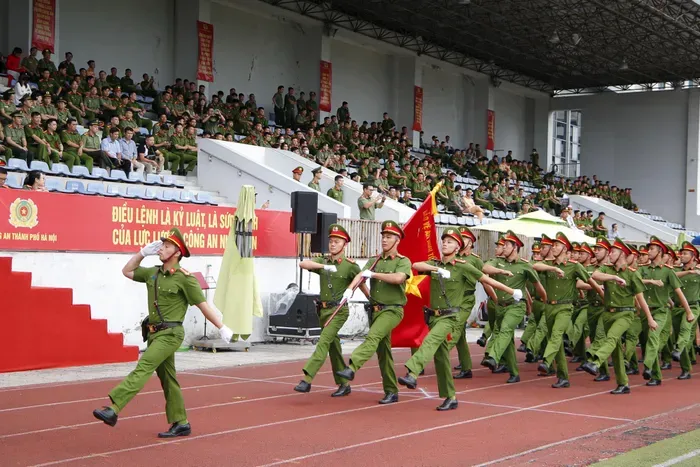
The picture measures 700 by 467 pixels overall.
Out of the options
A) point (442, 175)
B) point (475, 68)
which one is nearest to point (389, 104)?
point (475, 68)

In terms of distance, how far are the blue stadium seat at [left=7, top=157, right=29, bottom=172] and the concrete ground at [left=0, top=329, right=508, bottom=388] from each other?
14.7 ft

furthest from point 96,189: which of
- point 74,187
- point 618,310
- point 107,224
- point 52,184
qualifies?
point 618,310

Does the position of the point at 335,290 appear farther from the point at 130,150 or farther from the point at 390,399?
the point at 130,150

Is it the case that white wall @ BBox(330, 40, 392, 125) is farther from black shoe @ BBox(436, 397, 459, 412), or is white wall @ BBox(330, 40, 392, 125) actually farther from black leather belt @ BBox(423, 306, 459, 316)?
black shoe @ BBox(436, 397, 459, 412)

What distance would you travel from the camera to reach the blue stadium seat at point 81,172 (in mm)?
18250

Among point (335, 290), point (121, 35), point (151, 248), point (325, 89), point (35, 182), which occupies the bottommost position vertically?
point (335, 290)

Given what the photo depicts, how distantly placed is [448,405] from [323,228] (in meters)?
7.45

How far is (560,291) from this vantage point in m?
12.8

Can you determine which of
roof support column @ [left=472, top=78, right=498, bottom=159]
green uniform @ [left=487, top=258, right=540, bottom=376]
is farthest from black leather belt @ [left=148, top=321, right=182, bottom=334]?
roof support column @ [left=472, top=78, right=498, bottom=159]

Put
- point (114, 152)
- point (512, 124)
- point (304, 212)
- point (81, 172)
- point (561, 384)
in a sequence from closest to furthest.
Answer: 1. point (561, 384)
2. point (304, 212)
3. point (81, 172)
4. point (114, 152)
5. point (512, 124)

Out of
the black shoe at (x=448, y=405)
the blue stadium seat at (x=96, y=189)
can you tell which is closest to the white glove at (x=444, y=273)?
the black shoe at (x=448, y=405)

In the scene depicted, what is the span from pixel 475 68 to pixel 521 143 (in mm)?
6399

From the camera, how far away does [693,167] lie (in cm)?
4556

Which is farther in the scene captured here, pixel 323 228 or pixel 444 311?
pixel 323 228
